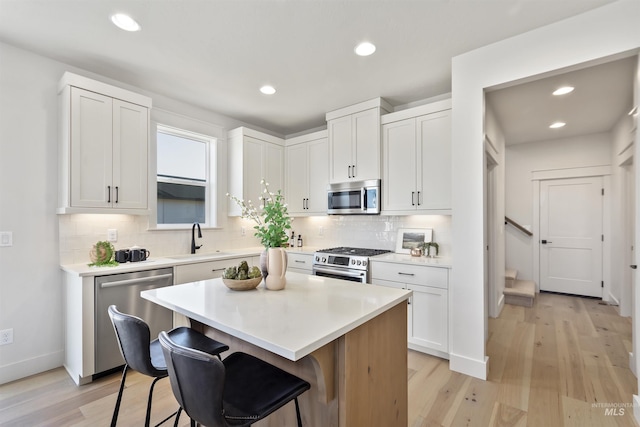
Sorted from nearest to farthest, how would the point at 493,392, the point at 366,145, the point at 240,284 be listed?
the point at 240,284 < the point at 493,392 < the point at 366,145

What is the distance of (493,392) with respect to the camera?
2268mm

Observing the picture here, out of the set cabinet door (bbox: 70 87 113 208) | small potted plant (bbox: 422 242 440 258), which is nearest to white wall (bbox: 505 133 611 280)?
small potted plant (bbox: 422 242 440 258)

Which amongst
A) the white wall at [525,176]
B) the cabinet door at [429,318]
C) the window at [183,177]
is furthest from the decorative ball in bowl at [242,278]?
the white wall at [525,176]

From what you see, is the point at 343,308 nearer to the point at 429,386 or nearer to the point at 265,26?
the point at 429,386

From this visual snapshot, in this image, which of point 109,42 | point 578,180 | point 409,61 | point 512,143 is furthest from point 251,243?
point 578,180

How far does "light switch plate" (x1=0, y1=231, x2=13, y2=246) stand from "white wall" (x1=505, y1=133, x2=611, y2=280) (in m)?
6.77

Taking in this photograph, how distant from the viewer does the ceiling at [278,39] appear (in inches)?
78.7

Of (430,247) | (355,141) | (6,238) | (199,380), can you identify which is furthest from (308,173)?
(199,380)

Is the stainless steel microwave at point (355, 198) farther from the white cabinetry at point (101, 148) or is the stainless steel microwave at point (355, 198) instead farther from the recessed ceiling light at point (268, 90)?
the white cabinetry at point (101, 148)

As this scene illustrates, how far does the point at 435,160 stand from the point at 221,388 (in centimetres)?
281

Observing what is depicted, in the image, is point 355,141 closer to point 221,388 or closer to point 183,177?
point 183,177

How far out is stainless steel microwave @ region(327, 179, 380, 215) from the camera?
346cm

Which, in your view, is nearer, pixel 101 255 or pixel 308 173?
pixel 101 255

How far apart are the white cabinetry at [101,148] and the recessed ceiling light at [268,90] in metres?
1.16
